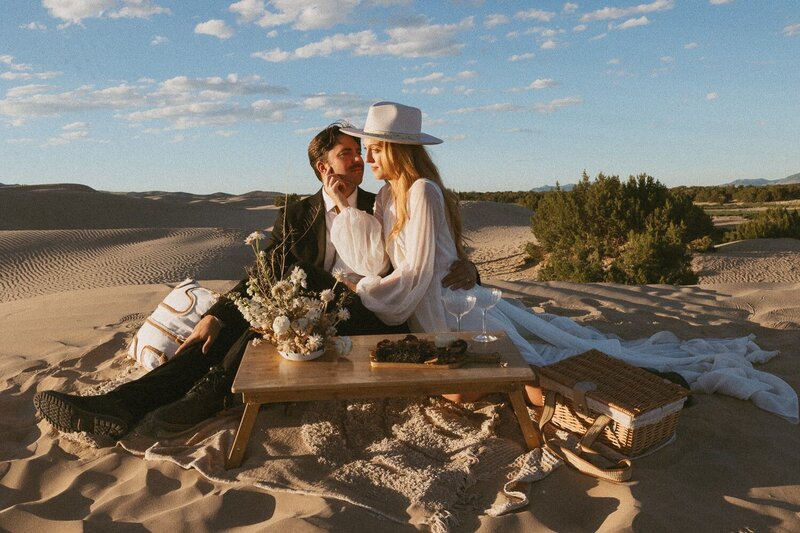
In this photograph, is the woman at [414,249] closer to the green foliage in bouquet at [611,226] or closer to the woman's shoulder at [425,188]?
the woman's shoulder at [425,188]

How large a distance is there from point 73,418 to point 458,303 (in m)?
2.27

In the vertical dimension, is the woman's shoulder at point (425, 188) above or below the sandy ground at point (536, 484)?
above

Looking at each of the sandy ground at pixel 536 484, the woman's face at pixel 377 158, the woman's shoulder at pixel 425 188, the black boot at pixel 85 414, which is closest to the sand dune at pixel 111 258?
the sandy ground at pixel 536 484

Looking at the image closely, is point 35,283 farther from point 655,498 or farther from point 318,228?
point 655,498

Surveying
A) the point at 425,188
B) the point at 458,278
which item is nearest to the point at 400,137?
the point at 425,188

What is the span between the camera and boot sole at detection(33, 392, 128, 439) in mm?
3725

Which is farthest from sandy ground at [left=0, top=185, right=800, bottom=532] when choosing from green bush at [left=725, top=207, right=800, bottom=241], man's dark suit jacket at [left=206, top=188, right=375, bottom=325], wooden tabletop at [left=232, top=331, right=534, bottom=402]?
green bush at [left=725, top=207, right=800, bottom=241]

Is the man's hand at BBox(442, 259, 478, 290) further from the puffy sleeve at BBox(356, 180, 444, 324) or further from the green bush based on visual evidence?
the green bush

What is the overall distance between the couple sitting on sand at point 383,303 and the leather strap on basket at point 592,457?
65 cm

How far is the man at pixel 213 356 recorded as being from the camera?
12.6 ft

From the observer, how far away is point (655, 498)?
317 cm

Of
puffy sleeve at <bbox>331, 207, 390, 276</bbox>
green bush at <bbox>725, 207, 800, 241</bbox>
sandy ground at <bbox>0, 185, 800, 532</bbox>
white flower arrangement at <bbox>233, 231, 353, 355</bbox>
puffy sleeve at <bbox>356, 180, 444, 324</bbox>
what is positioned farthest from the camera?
green bush at <bbox>725, 207, 800, 241</bbox>

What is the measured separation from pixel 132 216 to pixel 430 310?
3432 centimetres

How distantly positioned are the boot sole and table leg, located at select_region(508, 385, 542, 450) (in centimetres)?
222
